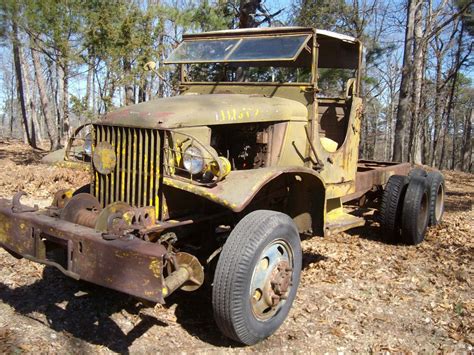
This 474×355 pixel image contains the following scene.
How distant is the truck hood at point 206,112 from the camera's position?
353cm

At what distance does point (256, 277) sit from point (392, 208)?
311cm

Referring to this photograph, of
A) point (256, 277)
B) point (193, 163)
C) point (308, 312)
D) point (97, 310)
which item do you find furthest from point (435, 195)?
point (97, 310)

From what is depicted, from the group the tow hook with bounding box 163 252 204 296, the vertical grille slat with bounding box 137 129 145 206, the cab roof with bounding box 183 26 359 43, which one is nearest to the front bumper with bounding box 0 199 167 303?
the tow hook with bounding box 163 252 204 296

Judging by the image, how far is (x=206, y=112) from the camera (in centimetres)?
379

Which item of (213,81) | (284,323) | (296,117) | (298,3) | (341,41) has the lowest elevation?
(284,323)

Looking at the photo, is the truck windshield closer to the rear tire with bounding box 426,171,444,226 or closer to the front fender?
the front fender

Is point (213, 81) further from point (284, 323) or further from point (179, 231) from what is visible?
point (284, 323)

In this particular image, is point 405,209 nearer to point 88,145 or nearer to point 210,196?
point 210,196

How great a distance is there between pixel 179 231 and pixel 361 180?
3022mm

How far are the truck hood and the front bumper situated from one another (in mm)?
887

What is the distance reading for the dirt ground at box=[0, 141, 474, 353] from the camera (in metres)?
3.49

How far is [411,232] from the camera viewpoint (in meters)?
5.87

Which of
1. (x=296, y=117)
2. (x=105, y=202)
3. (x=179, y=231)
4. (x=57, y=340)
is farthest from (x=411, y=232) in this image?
(x=57, y=340)

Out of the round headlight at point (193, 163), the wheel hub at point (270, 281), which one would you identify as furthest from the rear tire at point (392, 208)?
the round headlight at point (193, 163)
